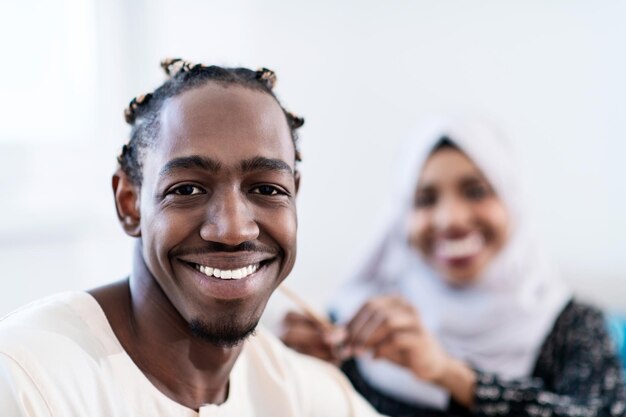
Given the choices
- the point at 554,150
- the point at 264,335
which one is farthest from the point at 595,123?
the point at 264,335

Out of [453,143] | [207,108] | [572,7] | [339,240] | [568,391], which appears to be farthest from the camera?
[339,240]

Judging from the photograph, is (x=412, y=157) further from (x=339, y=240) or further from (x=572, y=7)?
(x=572, y=7)

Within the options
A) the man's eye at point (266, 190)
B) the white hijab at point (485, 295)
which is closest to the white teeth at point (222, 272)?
the man's eye at point (266, 190)

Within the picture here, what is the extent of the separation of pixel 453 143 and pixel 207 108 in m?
1.20

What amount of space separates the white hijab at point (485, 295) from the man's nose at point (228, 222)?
1.12 meters

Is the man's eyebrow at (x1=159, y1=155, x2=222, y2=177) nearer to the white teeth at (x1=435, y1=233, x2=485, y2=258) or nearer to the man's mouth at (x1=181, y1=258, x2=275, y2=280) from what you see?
the man's mouth at (x1=181, y1=258, x2=275, y2=280)

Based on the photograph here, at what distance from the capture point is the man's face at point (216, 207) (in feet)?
2.76

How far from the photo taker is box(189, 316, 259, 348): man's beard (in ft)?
2.81

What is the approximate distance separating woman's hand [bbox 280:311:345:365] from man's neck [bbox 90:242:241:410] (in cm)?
62

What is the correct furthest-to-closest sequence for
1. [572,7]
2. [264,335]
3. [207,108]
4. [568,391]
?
[572,7], [568,391], [264,335], [207,108]

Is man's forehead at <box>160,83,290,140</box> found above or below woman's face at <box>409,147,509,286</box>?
above

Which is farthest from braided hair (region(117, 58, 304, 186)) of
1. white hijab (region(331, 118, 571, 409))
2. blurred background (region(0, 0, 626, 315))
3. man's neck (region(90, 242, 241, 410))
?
blurred background (region(0, 0, 626, 315))

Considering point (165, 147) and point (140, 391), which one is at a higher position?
point (165, 147)

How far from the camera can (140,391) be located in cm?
89
